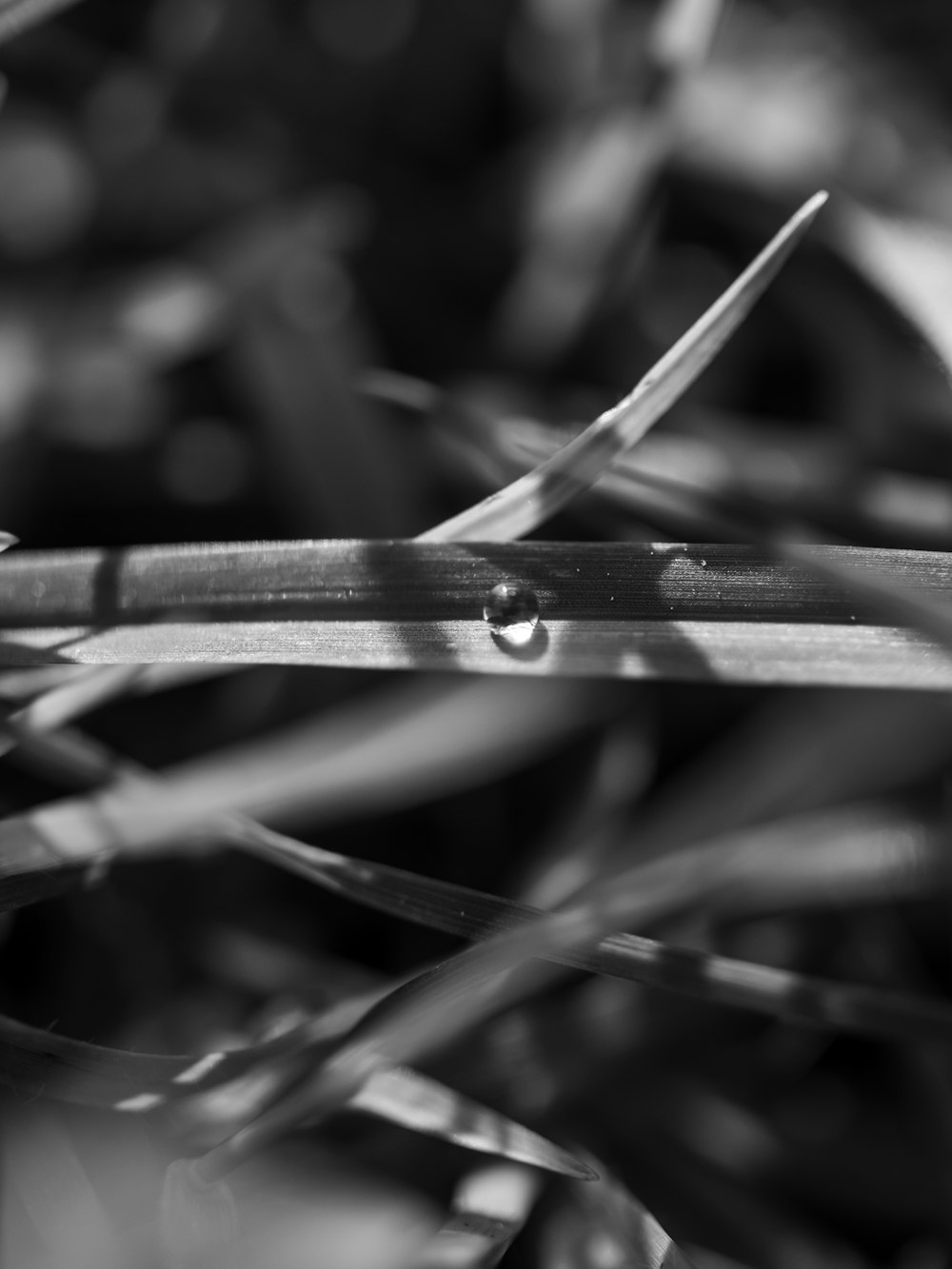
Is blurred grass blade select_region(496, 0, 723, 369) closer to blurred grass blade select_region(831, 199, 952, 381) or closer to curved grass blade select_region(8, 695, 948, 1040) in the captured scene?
blurred grass blade select_region(831, 199, 952, 381)

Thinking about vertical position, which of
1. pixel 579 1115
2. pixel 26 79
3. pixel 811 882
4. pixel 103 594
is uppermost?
pixel 26 79

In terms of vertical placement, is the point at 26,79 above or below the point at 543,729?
above

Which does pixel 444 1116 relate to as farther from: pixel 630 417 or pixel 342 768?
pixel 630 417

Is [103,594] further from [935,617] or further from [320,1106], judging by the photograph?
[935,617]

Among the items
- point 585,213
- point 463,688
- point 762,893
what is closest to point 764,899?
point 762,893

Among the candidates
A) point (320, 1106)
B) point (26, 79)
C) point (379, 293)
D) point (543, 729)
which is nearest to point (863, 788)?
point (543, 729)

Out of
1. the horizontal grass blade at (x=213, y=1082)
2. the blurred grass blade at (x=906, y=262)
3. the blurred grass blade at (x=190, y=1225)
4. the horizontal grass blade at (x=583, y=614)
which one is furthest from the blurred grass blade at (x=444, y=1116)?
the blurred grass blade at (x=906, y=262)

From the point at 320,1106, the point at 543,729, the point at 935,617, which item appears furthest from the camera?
the point at 543,729
